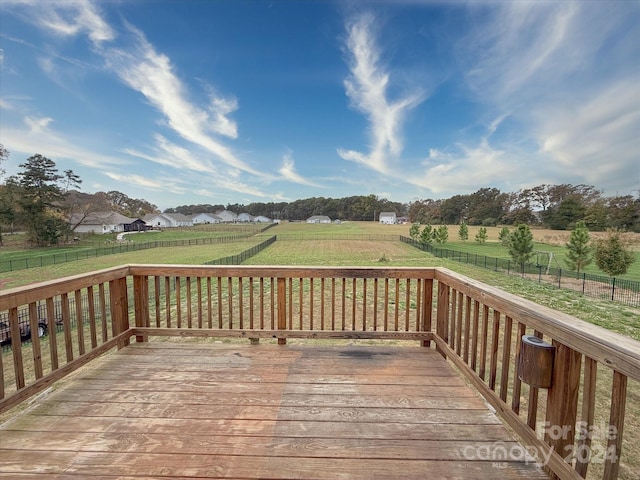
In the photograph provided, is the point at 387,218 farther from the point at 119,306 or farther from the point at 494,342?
the point at 494,342

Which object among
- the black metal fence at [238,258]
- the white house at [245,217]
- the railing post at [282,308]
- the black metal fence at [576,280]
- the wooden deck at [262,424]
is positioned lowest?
the black metal fence at [576,280]

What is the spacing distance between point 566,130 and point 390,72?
957 centimetres

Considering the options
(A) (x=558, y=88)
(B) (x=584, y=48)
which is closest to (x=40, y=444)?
(B) (x=584, y=48)

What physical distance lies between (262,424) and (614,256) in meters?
22.9

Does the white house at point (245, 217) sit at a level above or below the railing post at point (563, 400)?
above

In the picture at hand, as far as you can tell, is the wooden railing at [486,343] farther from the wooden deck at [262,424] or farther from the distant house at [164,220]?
the distant house at [164,220]

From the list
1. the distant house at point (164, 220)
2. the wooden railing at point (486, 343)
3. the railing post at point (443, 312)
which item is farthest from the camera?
the distant house at point (164, 220)

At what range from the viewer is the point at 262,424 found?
1.69 metres

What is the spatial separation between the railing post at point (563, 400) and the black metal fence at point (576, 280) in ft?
47.3

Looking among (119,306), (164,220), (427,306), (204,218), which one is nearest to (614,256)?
(427,306)

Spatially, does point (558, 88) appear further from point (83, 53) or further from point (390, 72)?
point (83, 53)

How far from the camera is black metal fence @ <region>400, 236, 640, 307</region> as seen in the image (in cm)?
1215

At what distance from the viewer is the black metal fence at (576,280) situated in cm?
1215

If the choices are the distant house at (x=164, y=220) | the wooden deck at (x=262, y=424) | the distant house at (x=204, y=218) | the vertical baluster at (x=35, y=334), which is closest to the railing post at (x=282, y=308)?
the wooden deck at (x=262, y=424)
